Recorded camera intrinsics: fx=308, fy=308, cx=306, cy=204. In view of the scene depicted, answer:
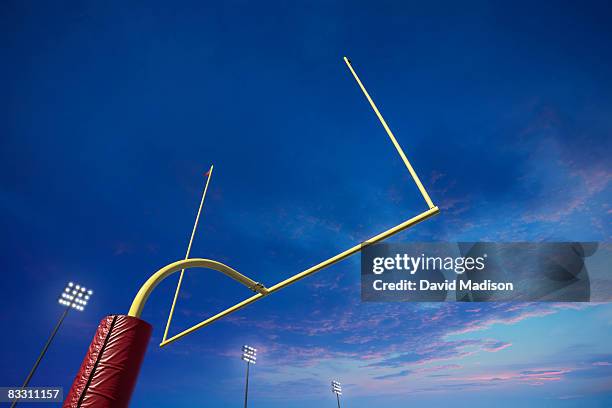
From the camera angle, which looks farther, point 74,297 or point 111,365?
point 74,297

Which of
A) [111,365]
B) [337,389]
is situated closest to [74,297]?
[111,365]

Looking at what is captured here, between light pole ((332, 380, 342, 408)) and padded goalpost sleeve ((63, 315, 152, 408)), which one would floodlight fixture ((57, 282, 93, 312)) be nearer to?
padded goalpost sleeve ((63, 315, 152, 408))

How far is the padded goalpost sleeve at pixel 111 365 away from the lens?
7.29 feet

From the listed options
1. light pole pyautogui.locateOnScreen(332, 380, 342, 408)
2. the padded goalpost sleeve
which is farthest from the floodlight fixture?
light pole pyautogui.locateOnScreen(332, 380, 342, 408)

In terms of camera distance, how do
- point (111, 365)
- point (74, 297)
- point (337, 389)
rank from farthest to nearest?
point (337, 389) → point (74, 297) → point (111, 365)

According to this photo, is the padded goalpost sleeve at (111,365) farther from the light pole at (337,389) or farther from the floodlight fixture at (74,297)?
the light pole at (337,389)

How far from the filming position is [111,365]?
7.73 ft

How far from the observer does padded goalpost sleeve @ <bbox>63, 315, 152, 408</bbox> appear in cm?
222

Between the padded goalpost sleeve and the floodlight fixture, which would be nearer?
the padded goalpost sleeve

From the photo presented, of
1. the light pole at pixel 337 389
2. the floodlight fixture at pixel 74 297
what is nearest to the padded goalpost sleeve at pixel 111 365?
the floodlight fixture at pixel 74 297

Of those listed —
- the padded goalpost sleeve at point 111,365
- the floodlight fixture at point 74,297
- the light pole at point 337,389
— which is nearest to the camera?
the padded goalpost sleeve at point 111,365

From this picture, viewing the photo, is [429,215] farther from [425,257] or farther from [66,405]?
[425,257]

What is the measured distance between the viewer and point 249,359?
23547 millimetres

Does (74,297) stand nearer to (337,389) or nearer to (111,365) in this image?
(111,365)
